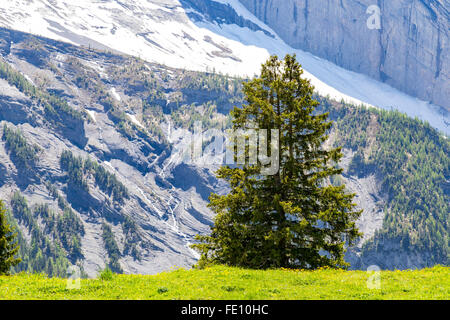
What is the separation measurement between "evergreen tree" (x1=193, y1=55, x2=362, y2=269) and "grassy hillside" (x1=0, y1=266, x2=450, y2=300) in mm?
4430

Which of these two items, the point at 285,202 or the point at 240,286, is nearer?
the point at 240,286

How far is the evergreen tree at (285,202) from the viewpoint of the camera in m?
27.4

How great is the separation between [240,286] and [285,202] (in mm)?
8386

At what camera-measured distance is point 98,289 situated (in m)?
19.0

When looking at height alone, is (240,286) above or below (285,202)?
below

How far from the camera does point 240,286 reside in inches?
756

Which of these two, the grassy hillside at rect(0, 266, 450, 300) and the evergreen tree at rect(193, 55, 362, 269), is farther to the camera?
the evergreen tree at rect(193, 55, 362, 269)

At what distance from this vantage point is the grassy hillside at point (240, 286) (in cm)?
1775

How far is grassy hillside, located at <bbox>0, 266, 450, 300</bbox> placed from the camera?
1775 cm

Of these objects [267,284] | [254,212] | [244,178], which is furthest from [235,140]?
[267,284]

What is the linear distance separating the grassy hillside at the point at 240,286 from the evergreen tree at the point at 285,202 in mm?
4430

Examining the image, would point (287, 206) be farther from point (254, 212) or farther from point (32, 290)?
point (32, 290)

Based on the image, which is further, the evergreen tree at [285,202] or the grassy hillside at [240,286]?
A: the evergreen tree at [285,202]

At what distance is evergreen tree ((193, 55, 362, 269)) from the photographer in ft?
89.9
